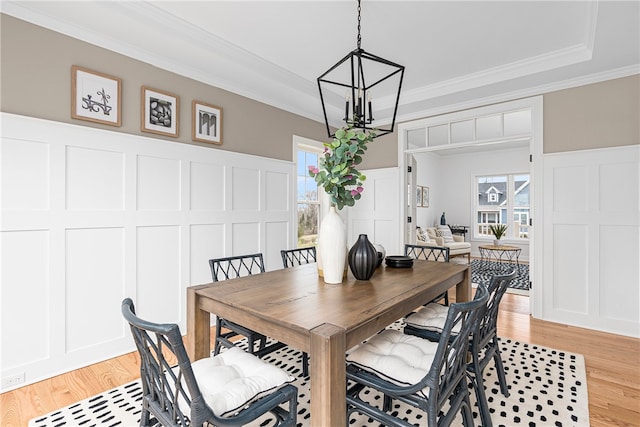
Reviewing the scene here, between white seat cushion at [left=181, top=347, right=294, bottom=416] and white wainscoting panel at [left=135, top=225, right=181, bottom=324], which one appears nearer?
white seat cushion at [left=181, top=347, right=294, bottom=416]

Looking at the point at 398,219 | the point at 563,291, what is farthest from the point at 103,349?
the point at 563,291

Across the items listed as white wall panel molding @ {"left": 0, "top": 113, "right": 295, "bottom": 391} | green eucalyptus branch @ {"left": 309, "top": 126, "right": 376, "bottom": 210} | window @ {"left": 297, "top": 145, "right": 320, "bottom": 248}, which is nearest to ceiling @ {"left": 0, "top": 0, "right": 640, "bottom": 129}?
white wall panel molding @ {"left": 0, "top": 113, "right": 295, "bottom": 391}

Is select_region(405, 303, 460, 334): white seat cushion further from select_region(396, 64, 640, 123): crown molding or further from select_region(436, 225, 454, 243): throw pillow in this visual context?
select_region(436, 225, 454, 243): throw pillow

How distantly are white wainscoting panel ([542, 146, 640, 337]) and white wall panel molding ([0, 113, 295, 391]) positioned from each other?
349 cm

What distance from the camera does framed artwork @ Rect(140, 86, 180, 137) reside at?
2730 mm

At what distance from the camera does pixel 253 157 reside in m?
3.60

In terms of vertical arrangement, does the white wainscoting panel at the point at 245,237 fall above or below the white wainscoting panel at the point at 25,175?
below

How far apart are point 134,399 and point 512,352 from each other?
2.88 metres

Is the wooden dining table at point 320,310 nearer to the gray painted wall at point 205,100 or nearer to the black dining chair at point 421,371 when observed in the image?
the black dining chair at point 421,371

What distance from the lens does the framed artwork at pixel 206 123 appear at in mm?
3109

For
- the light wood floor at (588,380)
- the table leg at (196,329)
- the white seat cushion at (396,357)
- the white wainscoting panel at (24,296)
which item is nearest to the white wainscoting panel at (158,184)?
the white wainscoting panel at (24,296)

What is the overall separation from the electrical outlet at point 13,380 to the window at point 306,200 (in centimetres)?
290

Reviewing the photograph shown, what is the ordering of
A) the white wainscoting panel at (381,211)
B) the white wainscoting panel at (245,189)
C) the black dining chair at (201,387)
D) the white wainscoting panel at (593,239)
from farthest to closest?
the white wainscoting panel at (381,211), the white wainscoting panel at (245,189), the white wainscoting panel at (593,239), the black dining chair at (201,387)

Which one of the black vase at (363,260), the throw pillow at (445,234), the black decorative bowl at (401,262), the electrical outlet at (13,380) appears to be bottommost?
the electrical outlet at (13,380)
